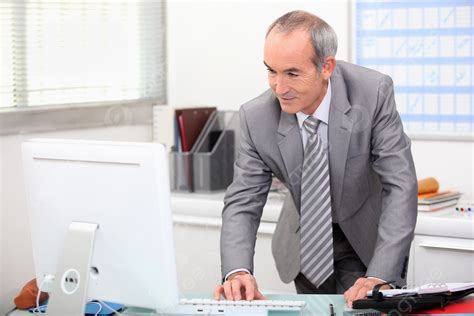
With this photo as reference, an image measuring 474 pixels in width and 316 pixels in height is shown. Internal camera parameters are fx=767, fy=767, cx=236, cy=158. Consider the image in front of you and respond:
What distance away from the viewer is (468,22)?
331 cm

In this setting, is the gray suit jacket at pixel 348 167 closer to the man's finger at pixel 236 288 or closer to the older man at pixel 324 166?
the older man at pixel 324 166

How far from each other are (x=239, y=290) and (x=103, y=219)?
0.47 m

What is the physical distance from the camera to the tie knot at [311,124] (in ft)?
7.75

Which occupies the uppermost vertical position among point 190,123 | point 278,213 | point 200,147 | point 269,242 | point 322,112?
point 322,112

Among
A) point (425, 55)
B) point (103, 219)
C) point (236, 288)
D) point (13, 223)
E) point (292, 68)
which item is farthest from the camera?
point (425, 55)

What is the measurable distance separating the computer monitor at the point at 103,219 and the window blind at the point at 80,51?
1474 millimetres

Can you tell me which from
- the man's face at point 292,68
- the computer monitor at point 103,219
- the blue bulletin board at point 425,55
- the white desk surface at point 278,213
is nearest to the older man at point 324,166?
the man's face at point 292,68

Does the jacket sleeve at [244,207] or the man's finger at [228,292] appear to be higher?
the jacket sleeve at [244,207]

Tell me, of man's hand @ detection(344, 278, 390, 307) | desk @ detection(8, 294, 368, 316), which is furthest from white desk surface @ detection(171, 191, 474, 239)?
desk @ detection(8, 294, 368, 316)

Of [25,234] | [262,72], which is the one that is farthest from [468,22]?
[25,234]

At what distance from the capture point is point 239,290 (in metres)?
2.01

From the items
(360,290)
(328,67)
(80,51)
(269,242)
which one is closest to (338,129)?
(328,67)

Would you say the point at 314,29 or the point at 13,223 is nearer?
the point at 314,29

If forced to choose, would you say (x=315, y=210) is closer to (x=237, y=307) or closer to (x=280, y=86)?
(x=280, y=86)
